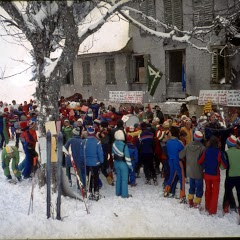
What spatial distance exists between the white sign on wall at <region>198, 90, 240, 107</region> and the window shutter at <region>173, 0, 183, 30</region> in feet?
9.26

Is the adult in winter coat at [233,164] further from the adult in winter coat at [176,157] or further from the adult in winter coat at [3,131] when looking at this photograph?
the adult in winter coat at [3,131]

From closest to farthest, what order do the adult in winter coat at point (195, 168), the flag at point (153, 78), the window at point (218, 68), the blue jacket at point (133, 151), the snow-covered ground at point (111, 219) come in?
1. the snow-covered ground at point (111, 219)
2. the adult in winter coat at point (195, 168)
3. the blue jacket at point (133, 151)
4. the flag at point (153, 78)
5. the window at point (218, 68)

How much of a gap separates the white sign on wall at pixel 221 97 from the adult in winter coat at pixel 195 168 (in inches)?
242

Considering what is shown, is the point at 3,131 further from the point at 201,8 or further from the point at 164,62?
the point at 201,8

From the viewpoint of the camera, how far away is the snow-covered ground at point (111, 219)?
5719mm

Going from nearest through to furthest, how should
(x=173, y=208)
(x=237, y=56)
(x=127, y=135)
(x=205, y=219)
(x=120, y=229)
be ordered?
(x=120, y=229) → (x=205, y=219) → (x=173, y=208) → (x=127, y=135) → (x=237, y=56)

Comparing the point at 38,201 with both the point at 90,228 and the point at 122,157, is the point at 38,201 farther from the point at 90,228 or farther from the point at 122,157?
the point at 122,157

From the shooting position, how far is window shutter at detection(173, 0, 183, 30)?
13807mm

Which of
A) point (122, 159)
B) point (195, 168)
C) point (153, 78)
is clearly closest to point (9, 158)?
point (122, 159)

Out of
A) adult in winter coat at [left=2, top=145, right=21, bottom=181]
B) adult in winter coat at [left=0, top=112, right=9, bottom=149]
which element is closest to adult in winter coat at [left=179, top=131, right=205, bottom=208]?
adult in winter coat at [left=2, top=145, right=21, bottom=181]

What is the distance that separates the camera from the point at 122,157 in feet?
23.8

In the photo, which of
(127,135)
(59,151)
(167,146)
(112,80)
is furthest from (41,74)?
(112,80)

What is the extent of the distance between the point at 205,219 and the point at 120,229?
1582mm

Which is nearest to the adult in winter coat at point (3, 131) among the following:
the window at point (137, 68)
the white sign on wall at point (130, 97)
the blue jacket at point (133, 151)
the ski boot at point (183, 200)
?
the white sign on wall at point (130, 97)
